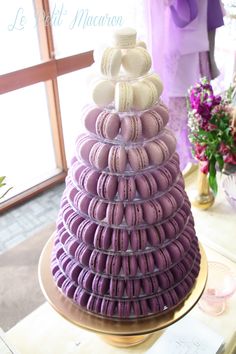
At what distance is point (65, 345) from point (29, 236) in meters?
1.32

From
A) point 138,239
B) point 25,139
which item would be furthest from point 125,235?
point 25,139

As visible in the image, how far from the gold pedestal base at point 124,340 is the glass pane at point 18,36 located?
153 centimetres

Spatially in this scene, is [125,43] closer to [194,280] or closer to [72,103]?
[194,280]

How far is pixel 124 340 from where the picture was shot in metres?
0.85

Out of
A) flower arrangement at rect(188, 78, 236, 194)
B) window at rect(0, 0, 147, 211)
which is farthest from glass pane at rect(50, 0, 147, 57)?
flower arrangement at rect(188, 78, 236, 194)

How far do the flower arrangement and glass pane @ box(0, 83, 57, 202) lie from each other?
141 centimetres

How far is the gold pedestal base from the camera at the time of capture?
0.85 m

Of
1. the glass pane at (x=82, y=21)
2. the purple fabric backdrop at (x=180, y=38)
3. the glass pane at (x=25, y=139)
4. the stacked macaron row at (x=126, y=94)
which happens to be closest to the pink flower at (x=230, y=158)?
the stacked macaron row at (x=126, y=94)

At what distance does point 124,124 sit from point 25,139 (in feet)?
6.24

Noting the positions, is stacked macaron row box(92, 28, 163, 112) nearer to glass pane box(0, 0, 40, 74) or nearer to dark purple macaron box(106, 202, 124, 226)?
dark purple macaron box(106, 202, 124, 226)

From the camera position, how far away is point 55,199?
2430 millimetres

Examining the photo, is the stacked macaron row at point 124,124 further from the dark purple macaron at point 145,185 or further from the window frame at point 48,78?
the window frame at point 48,78

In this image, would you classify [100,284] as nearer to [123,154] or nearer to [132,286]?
[132,286]

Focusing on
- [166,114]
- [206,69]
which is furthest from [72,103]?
[166,114]
